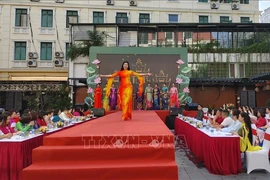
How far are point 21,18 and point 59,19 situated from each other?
286 cm

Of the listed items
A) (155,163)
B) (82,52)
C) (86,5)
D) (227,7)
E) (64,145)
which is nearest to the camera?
(155,163)

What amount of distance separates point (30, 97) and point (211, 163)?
15972mm

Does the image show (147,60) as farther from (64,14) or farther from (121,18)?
(64,14)

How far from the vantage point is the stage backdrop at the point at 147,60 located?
14.7m

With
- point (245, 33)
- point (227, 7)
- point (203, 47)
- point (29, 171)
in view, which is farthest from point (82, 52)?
point (29, 171)

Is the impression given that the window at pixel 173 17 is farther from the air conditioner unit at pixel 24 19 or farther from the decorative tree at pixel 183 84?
the air conditioner unit at pixel 24 19

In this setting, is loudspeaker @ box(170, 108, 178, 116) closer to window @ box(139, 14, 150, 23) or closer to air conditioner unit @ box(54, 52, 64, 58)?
air conditioner unit @ box(54, 52, 64, 58)

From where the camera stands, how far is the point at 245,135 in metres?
4.63

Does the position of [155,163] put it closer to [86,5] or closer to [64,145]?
[64,145]

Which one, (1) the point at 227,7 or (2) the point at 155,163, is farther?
(1) the point at 227,7

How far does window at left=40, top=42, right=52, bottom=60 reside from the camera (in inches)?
754

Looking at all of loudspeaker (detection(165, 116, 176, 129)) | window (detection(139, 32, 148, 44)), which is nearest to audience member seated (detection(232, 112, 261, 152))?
loudspeaker (detection(165, 116, 176, 129))

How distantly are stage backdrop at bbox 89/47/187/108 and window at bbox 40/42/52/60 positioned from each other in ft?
20.1

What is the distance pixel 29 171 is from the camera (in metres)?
3.10
